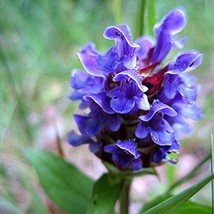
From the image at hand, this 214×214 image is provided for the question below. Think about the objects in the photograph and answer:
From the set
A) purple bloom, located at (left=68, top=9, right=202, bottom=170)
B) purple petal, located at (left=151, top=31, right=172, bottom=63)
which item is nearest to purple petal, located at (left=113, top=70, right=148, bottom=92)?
purple bloom, located at (left=68, top=9, right=202, bottom=170)

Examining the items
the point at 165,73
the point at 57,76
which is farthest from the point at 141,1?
the point at 57,76

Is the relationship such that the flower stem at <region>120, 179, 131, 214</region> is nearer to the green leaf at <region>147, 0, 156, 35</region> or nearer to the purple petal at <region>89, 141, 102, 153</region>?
the purple petal at <region>89, 141, 102, 153</region>

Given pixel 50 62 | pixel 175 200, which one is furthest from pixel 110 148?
pixel 50 62

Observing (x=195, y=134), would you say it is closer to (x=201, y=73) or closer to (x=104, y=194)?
(x=201, y=73)

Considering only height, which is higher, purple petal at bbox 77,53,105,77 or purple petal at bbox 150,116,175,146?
purple petal at bbox 77,53,105,77

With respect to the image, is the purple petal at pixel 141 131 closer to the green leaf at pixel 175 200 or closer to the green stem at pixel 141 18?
the green leaf at pixel 175 200

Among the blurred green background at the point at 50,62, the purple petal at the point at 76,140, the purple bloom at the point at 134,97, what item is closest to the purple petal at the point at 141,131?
the purple bloom at the point at 134,97
